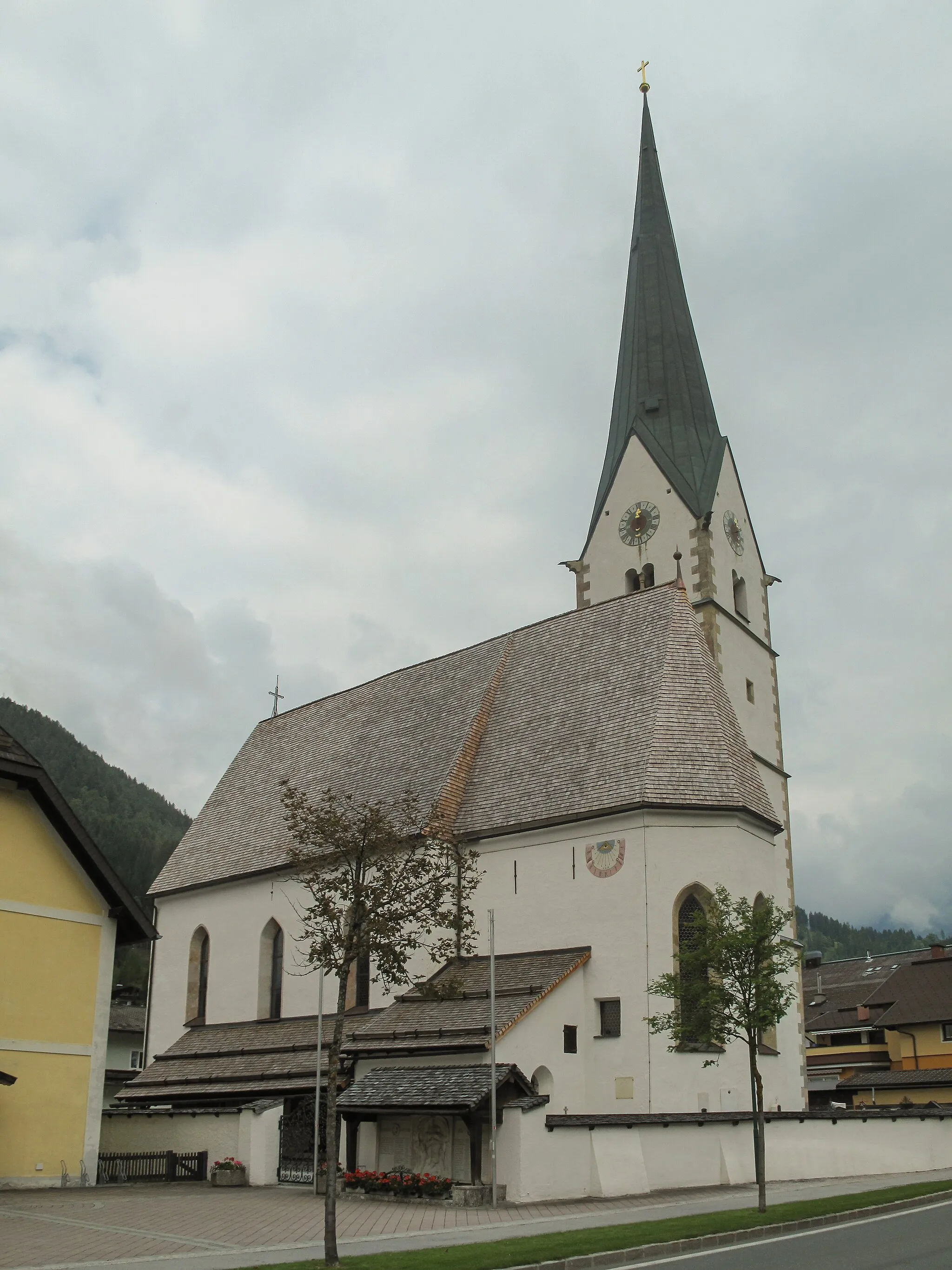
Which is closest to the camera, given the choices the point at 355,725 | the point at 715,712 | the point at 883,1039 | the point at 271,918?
the point at 715,712

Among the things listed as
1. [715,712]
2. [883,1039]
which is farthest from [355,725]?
[883,1039]

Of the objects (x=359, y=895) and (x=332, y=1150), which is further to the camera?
(x=359, y=895)

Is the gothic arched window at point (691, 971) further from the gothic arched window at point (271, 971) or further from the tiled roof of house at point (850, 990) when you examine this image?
the tiled roof of house at point (850, 990)

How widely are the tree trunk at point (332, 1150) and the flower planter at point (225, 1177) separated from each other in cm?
1052

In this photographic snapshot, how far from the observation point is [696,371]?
49.7 metres

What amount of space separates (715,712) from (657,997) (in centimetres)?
767

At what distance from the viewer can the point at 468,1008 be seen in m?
27.4

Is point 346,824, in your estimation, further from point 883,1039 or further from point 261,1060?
point 883,1039

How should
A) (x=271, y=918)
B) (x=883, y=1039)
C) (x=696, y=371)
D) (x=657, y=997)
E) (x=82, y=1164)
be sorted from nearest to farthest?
1. (x=82, y=1164)
2. (x=657, y=997)
3. (x=271, y=918)
4. (x=696, y=371)
5. (x=883, y=1039)

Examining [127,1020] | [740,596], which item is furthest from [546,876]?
[127,1020]

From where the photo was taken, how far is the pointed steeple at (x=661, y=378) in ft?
151

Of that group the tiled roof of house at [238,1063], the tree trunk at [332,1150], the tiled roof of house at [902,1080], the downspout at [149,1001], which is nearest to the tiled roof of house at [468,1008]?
the tiled roof of house at [238,1063]

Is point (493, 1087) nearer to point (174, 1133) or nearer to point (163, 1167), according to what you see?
point (163, 1167)

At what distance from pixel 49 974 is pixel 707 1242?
1474cm
